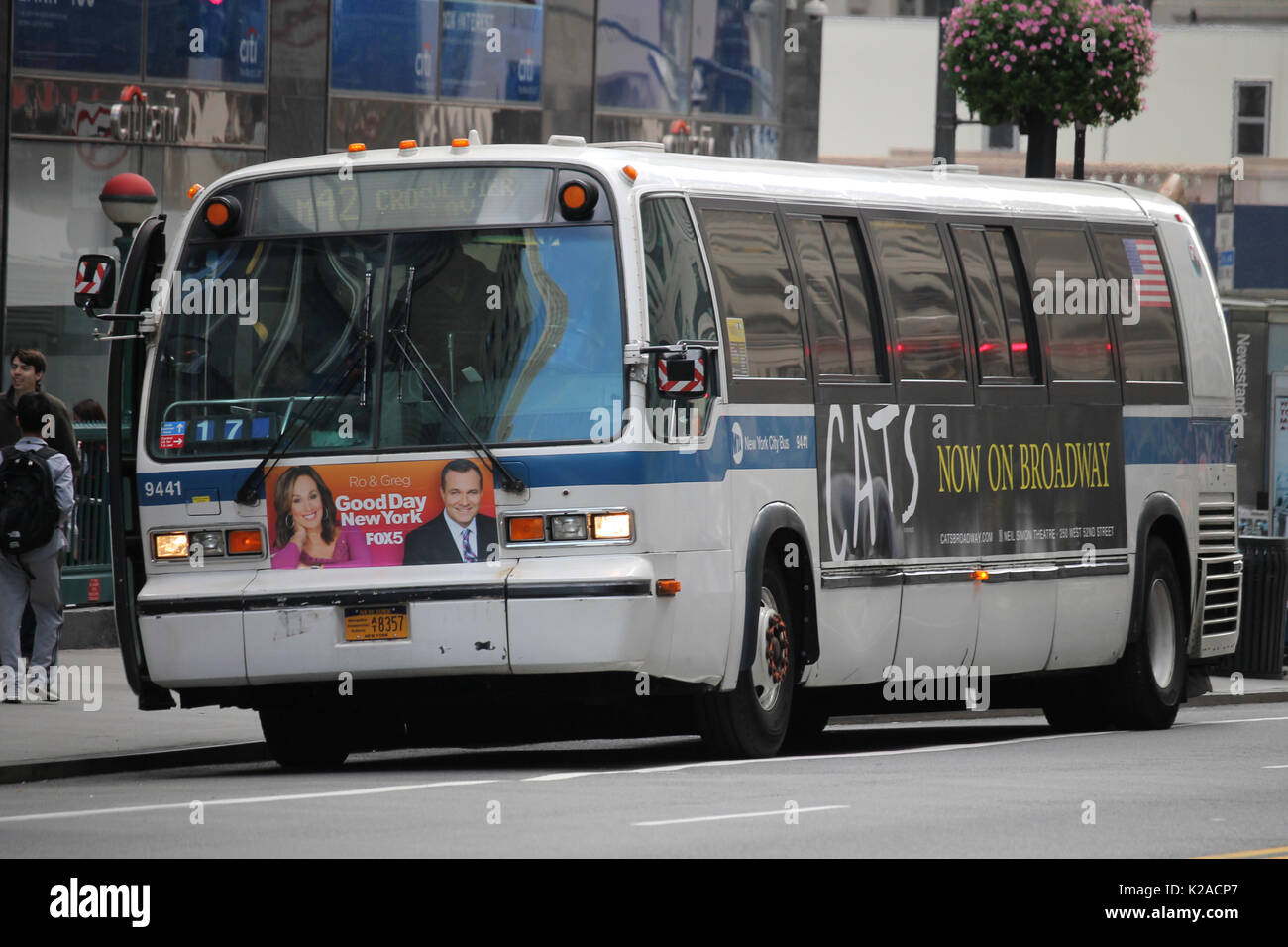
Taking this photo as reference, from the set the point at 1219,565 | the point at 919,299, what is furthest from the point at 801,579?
the point at 1219,565

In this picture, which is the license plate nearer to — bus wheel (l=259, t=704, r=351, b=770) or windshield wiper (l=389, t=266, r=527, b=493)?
windshield wiper (l=389, t=266, r=527, b=493)

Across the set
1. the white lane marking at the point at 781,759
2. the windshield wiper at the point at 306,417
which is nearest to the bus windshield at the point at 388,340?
the windshield wiper at the point at 306,417

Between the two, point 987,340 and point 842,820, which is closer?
point 842,820

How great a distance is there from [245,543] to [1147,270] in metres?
7.37

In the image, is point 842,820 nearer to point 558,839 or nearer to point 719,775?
point 558,839

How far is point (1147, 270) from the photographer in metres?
18.3

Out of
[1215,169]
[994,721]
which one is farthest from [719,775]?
[1215,169]

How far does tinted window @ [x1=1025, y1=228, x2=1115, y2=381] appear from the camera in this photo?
16.9 m

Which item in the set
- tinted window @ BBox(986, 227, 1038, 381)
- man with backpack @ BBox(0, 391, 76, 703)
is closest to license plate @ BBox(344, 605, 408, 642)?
man with backpack @ BBox(0, 391, 76, 703)

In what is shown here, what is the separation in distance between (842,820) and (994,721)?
891cm

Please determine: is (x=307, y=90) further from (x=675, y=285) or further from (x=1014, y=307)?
(x=675, y=285)

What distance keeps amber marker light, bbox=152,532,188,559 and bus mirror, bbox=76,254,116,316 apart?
111cm

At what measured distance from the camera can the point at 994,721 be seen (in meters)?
19.5

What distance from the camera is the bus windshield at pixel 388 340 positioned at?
13.0 m
